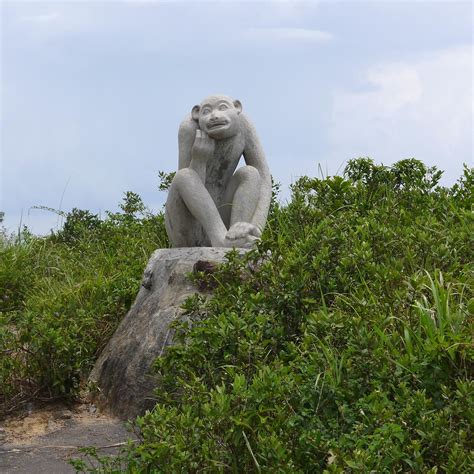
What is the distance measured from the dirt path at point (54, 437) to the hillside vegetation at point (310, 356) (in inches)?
11.2

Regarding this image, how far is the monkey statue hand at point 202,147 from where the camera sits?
762cm

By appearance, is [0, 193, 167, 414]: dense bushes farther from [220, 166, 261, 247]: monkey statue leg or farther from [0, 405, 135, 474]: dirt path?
[220, 166, 261, 247]: monkey statue leg

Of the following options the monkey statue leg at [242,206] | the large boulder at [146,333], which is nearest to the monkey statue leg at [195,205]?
the monkey statue leg at [242,206]

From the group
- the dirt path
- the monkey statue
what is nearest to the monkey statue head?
the monkey statue

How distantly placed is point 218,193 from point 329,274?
8.43ft

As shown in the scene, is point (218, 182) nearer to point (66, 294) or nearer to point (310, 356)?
point (66, 294)

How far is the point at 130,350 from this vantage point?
23.5 feet

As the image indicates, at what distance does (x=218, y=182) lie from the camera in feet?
26.4

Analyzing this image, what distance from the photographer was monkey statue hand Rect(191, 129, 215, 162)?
7.62 meters

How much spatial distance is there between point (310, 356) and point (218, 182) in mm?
3783

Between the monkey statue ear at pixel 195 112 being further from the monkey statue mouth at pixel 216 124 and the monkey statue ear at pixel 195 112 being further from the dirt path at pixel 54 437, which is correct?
the dirt path at pixel 54 437

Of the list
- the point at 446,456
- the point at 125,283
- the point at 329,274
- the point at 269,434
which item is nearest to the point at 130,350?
the point at 125,283

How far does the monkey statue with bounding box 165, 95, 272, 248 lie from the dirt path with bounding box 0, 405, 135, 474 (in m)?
1.85

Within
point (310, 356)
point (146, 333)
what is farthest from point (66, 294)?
point (310, 356)
